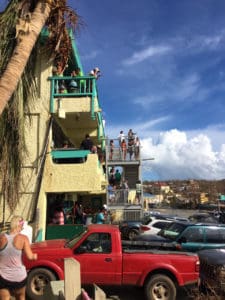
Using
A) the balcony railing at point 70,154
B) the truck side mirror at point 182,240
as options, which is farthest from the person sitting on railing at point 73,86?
the truck side mirror at point 182,240

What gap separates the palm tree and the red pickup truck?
1.98m

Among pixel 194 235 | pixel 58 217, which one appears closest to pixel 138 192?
pixel 58 217

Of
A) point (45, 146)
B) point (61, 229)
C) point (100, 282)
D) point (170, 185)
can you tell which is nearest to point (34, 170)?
point (45, 146)

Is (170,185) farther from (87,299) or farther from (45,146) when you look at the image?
(87,299)

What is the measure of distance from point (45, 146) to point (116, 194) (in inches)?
331

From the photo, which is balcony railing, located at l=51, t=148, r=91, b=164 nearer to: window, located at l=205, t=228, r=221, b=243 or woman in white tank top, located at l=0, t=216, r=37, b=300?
window, located at l=205, t=228, r=221, b=243

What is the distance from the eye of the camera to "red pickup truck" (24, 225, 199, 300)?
26.0ft

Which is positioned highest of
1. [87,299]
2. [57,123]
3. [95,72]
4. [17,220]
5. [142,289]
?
[95,72]

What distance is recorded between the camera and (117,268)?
8.03m

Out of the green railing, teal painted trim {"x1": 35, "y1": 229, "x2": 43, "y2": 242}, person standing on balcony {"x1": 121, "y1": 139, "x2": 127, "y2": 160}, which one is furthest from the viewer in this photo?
person standing on balcony {"x1": 121, "y1": 139, "x2": 127, "y2": 160}

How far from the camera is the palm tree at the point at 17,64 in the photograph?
626cm

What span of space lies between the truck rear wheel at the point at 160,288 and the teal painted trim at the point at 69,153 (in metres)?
6.44

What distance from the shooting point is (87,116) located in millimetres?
15312

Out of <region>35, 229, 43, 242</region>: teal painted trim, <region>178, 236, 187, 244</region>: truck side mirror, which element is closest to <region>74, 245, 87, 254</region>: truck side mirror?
<region>178, 236, 187, 244</region>: truck side mirror
